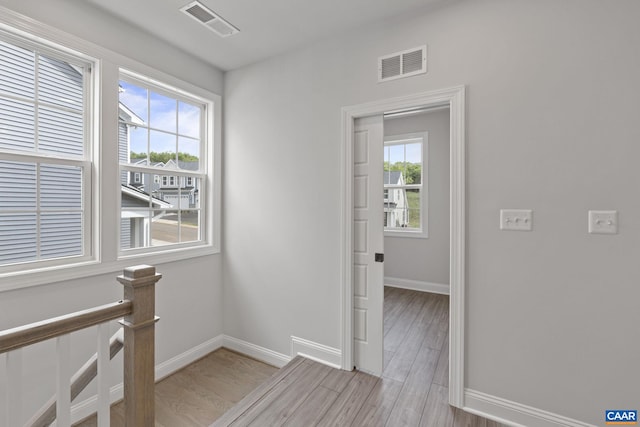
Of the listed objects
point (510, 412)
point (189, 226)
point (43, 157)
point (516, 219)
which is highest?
point (43, 157)

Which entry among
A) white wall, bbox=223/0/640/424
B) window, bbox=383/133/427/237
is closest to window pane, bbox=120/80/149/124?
white wall, bbox=223/0/640/424

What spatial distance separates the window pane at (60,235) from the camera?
2099 millimetres

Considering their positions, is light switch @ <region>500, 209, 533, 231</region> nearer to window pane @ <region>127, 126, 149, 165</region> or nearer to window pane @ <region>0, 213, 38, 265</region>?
window pane @ <region>127, 126, 149, 165</region>

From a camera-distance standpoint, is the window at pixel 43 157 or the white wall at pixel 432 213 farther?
the white wall at pixel 432 213

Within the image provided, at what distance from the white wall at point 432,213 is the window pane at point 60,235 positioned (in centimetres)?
417

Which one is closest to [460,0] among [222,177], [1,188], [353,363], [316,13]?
[316,13]

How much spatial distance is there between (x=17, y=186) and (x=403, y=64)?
9.24 feet

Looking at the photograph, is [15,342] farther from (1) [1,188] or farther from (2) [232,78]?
(2) [232,78]

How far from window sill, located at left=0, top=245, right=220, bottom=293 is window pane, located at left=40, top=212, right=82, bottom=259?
122 millimetres

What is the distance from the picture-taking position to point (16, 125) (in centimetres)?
198

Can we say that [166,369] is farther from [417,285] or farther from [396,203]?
[396,203]

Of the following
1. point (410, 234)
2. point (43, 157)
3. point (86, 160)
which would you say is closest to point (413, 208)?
point (410, 234)

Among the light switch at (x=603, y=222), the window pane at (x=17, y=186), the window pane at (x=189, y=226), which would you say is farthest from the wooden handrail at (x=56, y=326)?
the light switch at (x=603, y=222)

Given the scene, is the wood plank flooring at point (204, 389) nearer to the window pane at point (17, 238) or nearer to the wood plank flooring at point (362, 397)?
the wood plank flooring at point (362, 397)
